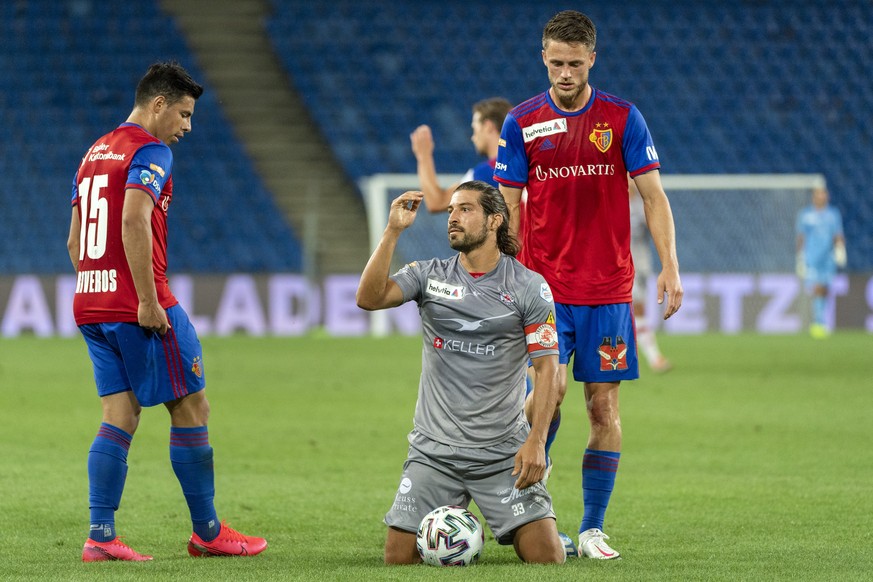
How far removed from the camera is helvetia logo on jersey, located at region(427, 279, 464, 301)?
4543 mm

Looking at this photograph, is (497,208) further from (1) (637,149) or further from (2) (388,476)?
(2) (388,476)

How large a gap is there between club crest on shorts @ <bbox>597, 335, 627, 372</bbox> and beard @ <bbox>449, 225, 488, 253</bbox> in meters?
0.66

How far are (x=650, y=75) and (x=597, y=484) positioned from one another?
1663cm

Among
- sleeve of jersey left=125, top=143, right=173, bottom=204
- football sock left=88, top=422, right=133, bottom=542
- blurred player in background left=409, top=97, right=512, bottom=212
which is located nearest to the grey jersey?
sleeve of jersey left=125, top=143, right=173, bottom=204

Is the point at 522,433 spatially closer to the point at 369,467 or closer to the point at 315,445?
the point at 369,467

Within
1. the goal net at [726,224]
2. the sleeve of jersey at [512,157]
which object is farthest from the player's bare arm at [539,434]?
the goal net at [726,224]

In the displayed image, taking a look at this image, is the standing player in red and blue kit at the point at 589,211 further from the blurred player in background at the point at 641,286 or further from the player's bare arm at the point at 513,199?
the blurred player in background at the point at 641,286

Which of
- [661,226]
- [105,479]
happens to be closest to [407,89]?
[661,226]

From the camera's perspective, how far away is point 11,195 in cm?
1877

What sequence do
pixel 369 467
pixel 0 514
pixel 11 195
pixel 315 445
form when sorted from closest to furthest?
1. pixel 0 514
2. pixel 369 467
3. pixel 315 445
4. pixel 11 195

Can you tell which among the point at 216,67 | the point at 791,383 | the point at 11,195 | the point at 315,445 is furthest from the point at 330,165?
the point at 315,445

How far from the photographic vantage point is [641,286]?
520 inches

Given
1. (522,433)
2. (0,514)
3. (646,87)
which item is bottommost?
(0,514)

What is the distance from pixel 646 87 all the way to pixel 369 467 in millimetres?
14663
